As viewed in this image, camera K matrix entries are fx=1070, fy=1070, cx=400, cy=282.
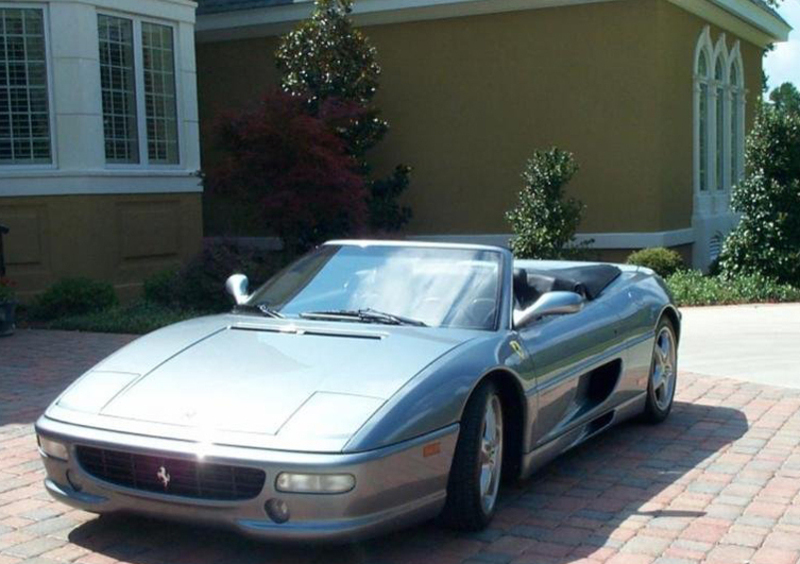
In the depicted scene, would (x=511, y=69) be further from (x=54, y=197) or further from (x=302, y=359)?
(x=302, y=359)

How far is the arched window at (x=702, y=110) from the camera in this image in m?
17.5

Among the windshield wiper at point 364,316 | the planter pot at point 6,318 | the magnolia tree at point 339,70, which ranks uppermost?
the magnolia tree at point 339,70

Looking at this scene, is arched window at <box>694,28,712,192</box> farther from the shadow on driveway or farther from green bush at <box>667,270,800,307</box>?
the shadow on driveway

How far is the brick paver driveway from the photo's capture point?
4.75 meters

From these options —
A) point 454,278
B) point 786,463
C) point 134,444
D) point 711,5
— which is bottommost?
point 786,463

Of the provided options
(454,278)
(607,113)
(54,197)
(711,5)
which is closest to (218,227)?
(54,197)

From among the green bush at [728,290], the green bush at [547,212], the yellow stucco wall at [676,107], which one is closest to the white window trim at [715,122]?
the yellow stucco wall at [676,107]

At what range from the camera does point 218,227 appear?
18984mm

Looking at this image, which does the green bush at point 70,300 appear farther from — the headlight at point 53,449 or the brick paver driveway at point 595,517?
the headlight at point 53,449

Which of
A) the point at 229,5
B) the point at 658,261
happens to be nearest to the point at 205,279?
the point at 658,261

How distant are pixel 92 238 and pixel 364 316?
9478 millimetres

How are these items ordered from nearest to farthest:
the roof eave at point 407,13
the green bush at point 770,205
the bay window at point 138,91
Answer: the bay window at point 138,91
the green bush at point 770,205
the roof eave at point 407,13

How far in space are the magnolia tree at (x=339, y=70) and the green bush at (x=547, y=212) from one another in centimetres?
243

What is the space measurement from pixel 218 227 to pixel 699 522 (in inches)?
579
